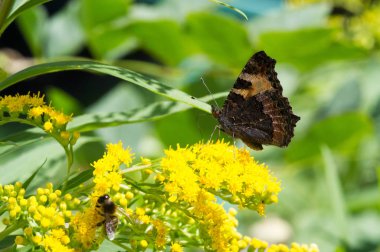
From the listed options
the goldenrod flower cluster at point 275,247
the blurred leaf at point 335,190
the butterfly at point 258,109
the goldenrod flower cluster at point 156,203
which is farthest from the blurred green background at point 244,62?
the goldenrod flower cluster at point 156,203

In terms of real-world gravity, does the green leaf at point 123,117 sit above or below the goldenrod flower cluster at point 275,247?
above

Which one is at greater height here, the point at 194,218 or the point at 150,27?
the point at 150,27

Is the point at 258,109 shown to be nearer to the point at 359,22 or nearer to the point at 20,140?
the point at 20,140

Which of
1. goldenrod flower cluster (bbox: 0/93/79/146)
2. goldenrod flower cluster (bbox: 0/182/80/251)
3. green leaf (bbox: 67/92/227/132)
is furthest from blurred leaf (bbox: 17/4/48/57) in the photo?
goldenrod flower cluster (bbox: 0/182/80/251)

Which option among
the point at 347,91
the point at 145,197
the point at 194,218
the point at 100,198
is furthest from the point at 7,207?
the point at 347,91

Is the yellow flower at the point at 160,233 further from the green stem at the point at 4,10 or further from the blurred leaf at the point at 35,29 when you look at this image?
the blurred leaf at the point at 35,29

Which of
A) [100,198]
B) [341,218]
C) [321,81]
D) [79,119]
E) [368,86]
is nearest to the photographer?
[100,198]

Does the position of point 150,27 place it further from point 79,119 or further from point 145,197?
point 145,197
